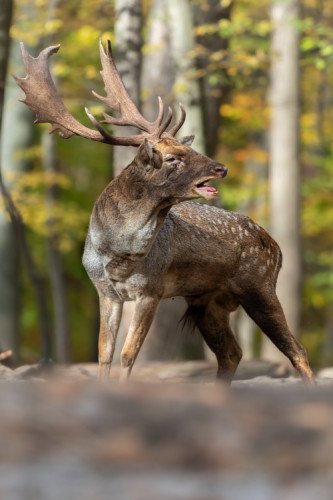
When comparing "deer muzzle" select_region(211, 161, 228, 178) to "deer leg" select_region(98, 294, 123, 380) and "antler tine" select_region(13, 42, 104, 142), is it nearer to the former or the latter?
"deer leg" select_region(98, 294, 123, 380)

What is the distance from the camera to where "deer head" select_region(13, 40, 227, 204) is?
236 inches

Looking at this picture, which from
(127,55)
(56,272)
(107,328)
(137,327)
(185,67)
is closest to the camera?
(137,327)

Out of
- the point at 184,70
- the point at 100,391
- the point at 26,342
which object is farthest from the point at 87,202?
the point at 100,391

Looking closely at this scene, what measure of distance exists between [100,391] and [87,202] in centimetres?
2182

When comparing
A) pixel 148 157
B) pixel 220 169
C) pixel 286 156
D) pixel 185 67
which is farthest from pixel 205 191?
pixel 286 156

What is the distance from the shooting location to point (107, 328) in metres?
6.52

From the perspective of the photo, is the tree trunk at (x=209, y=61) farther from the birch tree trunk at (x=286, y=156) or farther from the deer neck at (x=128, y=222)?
the deer neck at (x=128, y=222)

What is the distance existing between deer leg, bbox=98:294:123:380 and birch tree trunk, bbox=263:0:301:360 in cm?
842

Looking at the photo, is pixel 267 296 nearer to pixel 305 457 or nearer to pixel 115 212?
pixel 115 212

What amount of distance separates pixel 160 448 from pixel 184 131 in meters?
9.49

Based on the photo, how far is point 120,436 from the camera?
7.23 ft

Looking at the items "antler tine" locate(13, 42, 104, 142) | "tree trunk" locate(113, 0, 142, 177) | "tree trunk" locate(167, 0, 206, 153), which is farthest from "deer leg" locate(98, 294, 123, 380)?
"tree trunk" locate(167, 0, 206, 153)

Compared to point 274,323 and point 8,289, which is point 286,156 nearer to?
point 8,289

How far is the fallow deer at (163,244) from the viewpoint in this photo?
6.09 m
